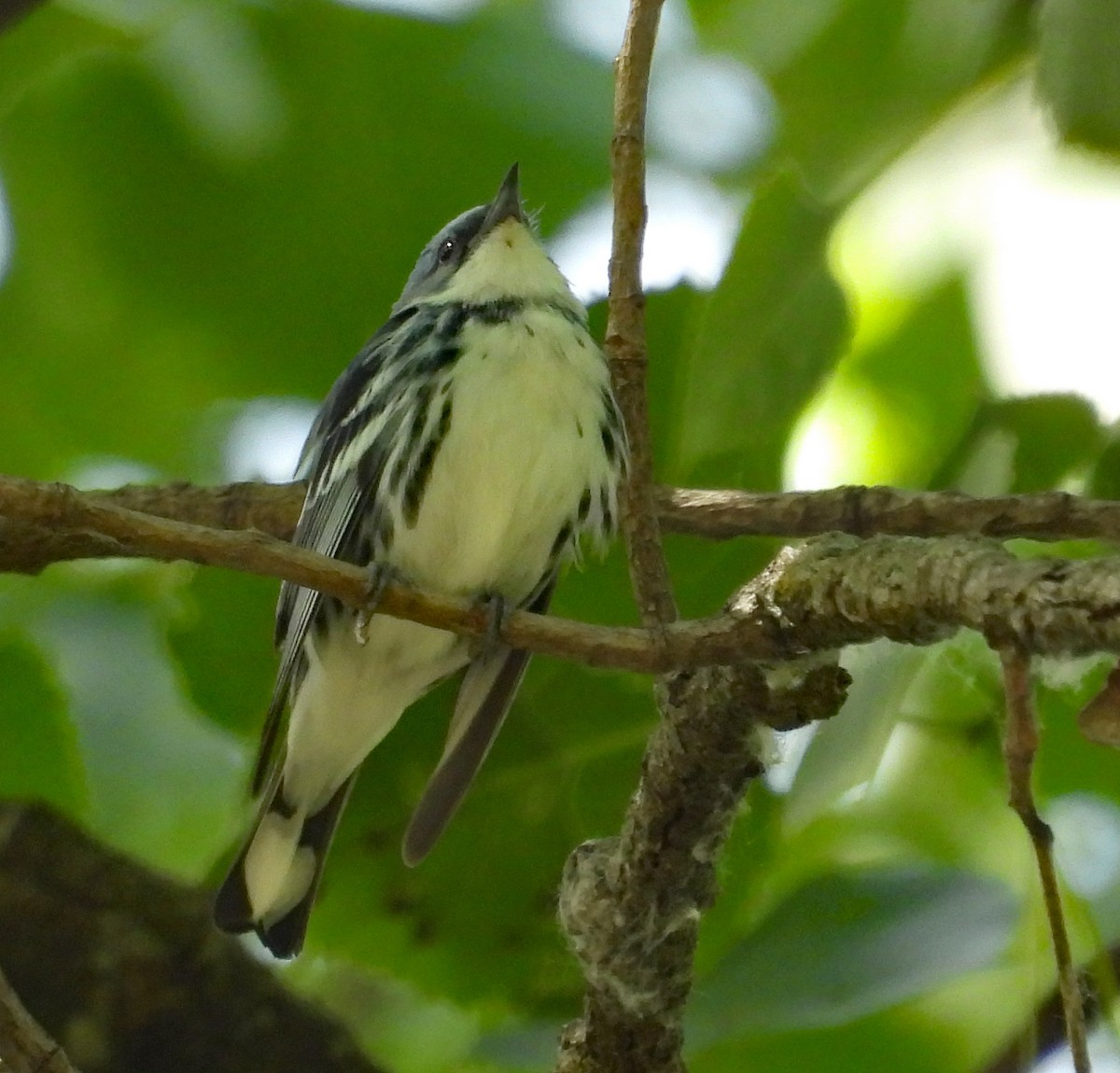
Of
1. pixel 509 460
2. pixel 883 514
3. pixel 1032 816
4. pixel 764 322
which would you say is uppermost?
pixel 509 460

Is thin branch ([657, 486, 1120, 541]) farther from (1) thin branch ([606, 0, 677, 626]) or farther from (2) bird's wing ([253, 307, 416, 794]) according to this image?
(2) bird's wing ([253, 307, 416, 794])

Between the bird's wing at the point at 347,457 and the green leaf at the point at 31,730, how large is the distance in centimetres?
25

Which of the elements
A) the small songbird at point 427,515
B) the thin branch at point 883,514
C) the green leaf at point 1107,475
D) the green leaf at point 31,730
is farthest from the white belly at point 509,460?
the green leaf at point 1107,475

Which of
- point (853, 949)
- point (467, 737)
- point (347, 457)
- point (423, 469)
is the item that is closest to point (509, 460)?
point (423, 469)

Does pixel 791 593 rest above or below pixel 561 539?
below

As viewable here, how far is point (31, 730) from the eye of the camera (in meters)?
1.94

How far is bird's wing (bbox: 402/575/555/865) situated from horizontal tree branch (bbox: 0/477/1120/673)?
47 cm

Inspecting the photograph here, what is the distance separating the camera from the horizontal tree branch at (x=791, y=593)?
1001mm

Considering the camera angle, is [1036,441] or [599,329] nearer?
[1036,441]

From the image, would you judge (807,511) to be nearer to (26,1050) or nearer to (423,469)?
(423,469)

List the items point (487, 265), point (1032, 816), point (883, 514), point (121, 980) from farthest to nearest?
point (487, 265)
point (121, 980)
point (883, 514)
point (1032, 816)

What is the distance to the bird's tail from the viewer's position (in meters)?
2.02

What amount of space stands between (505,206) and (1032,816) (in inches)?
57.6

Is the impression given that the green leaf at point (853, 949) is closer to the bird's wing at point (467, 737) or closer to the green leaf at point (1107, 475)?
the bird's wing at point (467, 737)
